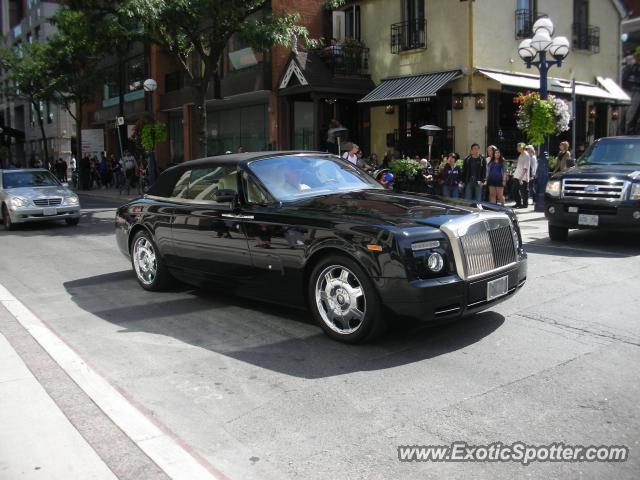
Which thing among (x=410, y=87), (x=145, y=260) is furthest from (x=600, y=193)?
(x=410, y=87)

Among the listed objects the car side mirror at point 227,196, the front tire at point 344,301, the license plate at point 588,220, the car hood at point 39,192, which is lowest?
the front tire at point 344,301

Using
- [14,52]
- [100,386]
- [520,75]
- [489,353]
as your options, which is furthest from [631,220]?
[14,52]

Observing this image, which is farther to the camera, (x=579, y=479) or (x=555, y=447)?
(x=555, y=447)

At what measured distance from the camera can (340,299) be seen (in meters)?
5.33

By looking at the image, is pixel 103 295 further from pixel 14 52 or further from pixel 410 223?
pixel 14 52

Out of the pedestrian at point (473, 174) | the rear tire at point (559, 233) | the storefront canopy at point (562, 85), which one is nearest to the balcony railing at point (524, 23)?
the storefront canopy at point (562, 85)

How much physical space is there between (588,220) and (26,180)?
510 inches

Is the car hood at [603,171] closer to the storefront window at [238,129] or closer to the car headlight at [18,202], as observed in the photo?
the car headlight at [18,202]

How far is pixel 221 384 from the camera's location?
468 centimetres

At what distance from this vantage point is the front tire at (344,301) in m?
5.13

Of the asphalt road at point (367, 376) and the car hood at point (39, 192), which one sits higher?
the car hood at point (39, 192)

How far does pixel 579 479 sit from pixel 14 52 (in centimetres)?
4126

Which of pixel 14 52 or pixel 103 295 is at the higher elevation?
pixel 14 52

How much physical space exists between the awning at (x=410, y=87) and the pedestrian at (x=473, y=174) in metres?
4.01
